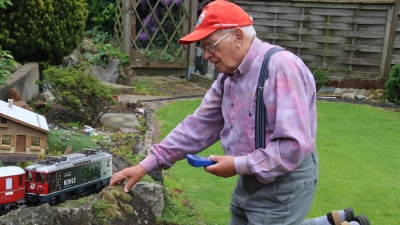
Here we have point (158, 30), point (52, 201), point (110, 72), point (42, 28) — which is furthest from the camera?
point (158, 30)

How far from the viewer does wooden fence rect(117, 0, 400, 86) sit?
1452 centimetres

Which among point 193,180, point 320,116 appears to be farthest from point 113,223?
point 320,116

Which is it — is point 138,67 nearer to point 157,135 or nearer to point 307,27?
point 307,27

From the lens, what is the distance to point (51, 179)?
4406 millimetres

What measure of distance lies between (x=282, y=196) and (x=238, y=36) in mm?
902

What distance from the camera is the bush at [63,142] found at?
598cm

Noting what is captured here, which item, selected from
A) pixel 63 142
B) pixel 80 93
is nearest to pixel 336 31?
pixel 80 93

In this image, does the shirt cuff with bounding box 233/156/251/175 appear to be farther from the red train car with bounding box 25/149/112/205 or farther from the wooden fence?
the wooden fence

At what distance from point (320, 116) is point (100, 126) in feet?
15.8

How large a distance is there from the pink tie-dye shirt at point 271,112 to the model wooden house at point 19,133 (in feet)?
7.35

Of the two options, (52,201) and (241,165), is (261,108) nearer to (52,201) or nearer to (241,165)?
(241,165)

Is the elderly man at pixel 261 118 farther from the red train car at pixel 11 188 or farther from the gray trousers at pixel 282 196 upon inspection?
the red train car at pixel 11 188

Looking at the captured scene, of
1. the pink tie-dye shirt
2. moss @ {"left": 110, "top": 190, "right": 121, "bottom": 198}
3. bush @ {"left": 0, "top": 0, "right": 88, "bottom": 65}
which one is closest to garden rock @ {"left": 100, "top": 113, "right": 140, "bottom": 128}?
bush @ {"left": 0, "top": 0, "right": 88, "bottom": 65}

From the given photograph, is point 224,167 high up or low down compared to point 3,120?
up
